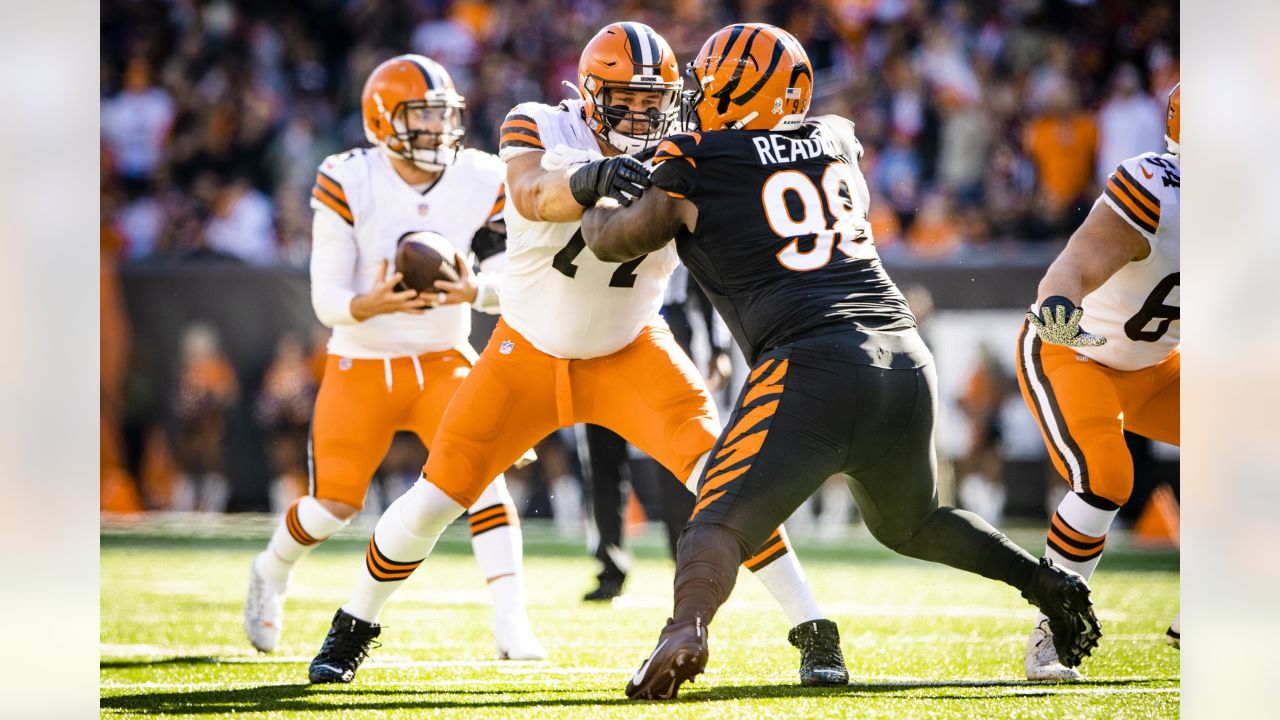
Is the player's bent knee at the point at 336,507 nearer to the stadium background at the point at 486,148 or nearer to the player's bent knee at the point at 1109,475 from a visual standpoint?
the player's bent knee at the point at 1109,475

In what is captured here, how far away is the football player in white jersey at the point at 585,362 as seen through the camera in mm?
3521

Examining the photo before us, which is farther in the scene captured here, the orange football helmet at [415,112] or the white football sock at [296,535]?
the orange football helmet at [415,112]

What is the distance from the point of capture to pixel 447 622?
4.91 metres

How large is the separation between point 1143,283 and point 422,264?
1946 mm

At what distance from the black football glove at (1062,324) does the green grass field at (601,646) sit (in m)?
0.83

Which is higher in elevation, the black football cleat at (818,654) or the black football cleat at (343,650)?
the black football cleat at (818,654)

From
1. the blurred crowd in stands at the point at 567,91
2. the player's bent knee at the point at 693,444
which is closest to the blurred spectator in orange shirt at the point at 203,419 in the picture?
the blurred crowd in stands at the point at 567,91

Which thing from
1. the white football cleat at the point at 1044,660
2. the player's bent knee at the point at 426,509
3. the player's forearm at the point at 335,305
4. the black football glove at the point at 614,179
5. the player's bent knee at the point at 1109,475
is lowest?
the white football cleat at the point at 1044,660

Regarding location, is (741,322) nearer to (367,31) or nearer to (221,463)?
(221,463)

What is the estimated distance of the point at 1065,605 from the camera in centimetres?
307

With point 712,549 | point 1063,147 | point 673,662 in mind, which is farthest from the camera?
point 1063,147

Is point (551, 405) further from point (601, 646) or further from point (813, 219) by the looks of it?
point (601, 646)

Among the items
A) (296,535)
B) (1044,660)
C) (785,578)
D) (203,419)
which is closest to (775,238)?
(785,578)

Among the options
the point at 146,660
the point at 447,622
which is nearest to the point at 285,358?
the point at 447,622
